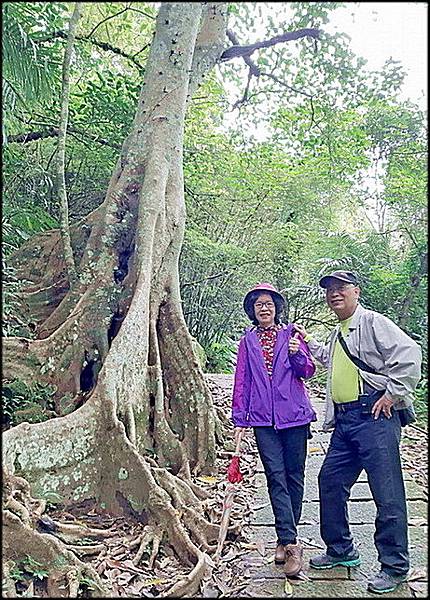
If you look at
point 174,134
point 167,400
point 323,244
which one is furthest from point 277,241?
point 167,400

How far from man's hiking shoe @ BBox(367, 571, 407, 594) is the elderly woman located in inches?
20.9

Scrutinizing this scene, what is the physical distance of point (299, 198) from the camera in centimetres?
1111

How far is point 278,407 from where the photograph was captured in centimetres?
373

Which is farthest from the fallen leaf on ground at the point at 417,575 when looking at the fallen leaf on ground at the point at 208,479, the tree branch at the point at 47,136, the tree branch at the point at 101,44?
the tree branch at the point at 47,136

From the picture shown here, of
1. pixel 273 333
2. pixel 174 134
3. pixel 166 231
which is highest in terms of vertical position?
pixel 174 134

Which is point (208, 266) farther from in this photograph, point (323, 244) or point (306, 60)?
point (306, 60)

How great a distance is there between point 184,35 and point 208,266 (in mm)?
4856

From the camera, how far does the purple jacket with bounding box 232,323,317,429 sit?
3.74m

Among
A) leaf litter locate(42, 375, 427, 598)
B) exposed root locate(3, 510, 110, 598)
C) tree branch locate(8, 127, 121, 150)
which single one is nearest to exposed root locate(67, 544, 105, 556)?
leaf litter locate(42, 375, 427, 598)

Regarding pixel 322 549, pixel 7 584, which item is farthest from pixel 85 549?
pixel 322 549

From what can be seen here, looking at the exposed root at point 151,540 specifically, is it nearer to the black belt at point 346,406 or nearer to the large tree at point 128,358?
the large tree at point 128,358

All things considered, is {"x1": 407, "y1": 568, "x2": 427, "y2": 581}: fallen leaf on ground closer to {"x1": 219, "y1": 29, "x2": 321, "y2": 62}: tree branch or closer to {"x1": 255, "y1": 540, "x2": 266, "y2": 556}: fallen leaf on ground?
{"x1": 255, "y1": 540, "x2": 266, "y2": 556}: fallen leaf on ground

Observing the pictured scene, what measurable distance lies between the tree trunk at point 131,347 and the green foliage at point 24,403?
88 mm

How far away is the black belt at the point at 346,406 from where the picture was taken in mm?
3456
